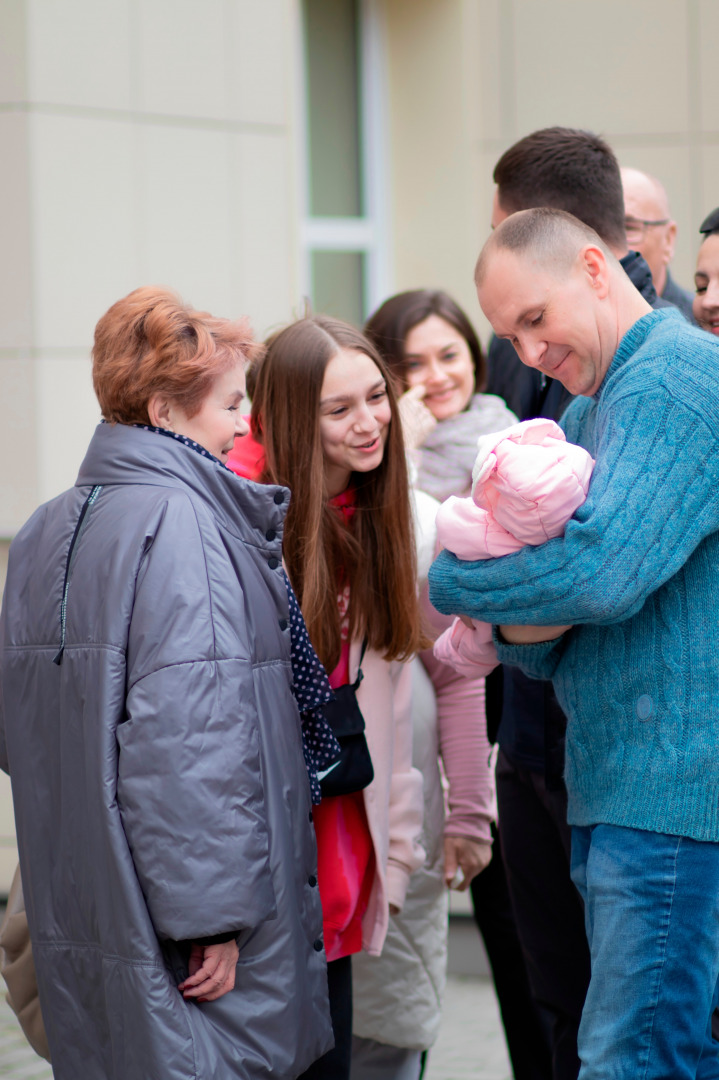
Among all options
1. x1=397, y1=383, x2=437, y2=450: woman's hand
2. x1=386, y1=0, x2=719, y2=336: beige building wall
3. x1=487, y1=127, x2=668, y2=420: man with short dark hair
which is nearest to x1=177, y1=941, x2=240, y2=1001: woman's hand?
x1=487, y1=127, x2=668, y2=420: man with short dark hair

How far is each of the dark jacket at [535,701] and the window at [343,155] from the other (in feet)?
11.0

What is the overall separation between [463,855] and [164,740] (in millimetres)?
1342

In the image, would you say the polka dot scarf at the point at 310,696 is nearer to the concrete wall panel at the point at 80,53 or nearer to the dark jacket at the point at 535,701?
the dark jacket at the point at 535,701

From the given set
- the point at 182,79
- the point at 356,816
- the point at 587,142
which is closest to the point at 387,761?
the point at 356,816

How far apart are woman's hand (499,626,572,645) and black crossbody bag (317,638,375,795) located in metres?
0.53

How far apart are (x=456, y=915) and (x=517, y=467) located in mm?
3589

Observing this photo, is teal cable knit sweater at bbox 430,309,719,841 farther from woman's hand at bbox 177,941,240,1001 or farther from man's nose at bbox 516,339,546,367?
woman's hand at bbox 177,941,240,1001

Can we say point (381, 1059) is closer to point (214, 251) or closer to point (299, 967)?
point (299, 967)

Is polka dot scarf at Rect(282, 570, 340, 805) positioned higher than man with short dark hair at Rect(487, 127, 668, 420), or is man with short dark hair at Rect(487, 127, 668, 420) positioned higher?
man with short dark hair at Rect(487, 127, 668, 420)

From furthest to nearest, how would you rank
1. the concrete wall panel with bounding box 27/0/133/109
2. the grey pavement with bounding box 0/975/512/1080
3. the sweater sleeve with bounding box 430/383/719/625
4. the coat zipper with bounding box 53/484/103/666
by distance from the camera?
the concrete wall panel with bounding box 27/0/133/109 < the grey pavement with bounding box 0/975/512/1080 < the coat zipper with bounding box 53/484/103/666 < the sweater sleeve with bounding box 430/383/719/625

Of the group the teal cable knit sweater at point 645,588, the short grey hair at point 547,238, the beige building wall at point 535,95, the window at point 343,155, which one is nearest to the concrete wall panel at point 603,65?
the beige building wall at point 535,95

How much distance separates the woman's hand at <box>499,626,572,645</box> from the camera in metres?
2.13

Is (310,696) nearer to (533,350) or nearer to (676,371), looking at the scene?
(533,350)

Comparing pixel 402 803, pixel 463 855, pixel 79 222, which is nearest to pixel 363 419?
pixel 402 803
